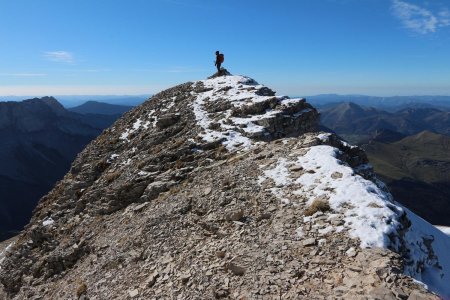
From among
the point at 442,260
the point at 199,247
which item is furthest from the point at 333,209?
the point at 442,260

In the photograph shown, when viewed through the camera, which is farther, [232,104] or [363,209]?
[232,104]

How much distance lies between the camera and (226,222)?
1933 centimetres

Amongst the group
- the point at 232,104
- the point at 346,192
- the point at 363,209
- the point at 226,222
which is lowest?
the point at 226,222

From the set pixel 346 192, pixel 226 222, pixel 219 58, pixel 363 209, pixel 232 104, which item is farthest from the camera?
pixel 219 58

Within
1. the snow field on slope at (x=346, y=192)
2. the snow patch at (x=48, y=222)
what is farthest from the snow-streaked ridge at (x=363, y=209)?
the snow patch at (x=48, y=222)

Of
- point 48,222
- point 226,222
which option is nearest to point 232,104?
point 226,222

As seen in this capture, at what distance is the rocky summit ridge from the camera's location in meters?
14.3

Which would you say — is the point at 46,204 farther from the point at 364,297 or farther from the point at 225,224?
the point at 364,297

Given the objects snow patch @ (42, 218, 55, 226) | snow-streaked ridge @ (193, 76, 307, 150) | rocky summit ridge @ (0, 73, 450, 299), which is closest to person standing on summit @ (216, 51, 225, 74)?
snow-streaked ridge @ (193, 76, 307, 150)

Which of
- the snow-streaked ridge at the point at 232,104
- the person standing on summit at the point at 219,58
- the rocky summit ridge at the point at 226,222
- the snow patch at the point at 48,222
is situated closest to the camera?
the rocky summit ridge at the point at 226,222

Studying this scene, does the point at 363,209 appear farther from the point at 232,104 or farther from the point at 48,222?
the point at 48,222

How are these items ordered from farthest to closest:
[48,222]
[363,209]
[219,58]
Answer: [219,58] < [48,222] < [363,209]

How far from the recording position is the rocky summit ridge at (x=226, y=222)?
46.9ft

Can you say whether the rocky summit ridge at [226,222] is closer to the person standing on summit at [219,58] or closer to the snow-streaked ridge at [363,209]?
the snow-streaked ridge at [363,209]
